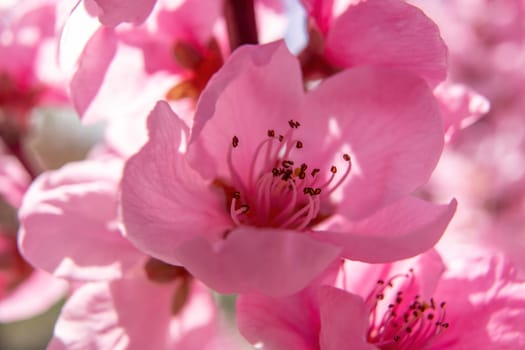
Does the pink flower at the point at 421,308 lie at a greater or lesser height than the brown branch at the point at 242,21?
lesser

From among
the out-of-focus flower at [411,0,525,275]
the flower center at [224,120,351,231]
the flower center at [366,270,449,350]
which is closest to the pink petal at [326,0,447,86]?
the flower center at [224,120,351,231]

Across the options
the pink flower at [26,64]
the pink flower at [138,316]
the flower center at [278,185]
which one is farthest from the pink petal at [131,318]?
the pink flower at [26,64]

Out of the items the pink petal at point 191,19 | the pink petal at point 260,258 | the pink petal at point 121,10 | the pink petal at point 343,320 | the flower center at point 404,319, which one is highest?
the pink petal at point 121,10

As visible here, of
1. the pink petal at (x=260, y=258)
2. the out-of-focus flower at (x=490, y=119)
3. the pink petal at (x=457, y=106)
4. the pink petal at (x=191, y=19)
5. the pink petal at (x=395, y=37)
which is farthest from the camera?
the out-of-focus flower at (x=490, y=119)

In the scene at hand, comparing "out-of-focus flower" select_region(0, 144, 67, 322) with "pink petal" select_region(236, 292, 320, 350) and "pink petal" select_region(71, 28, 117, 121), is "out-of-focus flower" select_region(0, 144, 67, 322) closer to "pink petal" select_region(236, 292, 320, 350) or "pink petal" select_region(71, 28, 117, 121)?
"pink petal" select_region(71, 28, 117, 121)

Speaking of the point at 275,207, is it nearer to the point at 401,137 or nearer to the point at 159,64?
the point at 401,137

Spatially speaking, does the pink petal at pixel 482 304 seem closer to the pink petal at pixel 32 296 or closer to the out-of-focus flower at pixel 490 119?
the pink petal at pixel 32 296
